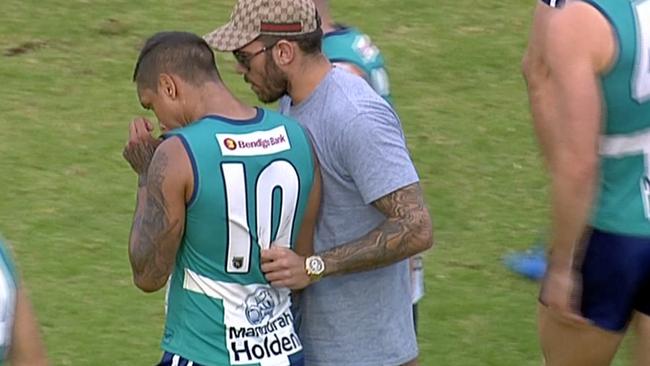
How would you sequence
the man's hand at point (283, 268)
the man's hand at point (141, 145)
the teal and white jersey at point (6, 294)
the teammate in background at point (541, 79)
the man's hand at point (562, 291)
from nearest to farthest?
1. the teal and white jersey at point (6, 294)
2. the man's hand at point (283, 268)
3. the man's hand at point (141, 145)
4. the man's hand at point (562, 291)
5. the teammate in background at point (541, 79)

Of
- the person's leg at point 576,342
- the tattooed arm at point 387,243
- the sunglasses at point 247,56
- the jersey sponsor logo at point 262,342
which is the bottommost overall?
the person's leg at point 576,342

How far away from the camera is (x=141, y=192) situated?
180 inches

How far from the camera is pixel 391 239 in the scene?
15.1 ft

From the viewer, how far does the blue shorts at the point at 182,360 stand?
4.57m

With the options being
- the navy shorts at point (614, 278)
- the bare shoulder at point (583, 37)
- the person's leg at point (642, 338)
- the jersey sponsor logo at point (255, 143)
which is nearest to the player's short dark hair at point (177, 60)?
the jersey sponsor logo at point (255, 143)

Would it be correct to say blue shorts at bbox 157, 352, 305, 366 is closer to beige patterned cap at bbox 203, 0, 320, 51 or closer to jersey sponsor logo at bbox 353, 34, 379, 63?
beige patterned cap at bbox 203, 0, 320, 51

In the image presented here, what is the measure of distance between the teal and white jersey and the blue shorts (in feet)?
2.72

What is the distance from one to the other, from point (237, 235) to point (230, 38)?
25.1 inches

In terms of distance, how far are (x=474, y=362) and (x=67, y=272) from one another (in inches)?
79.0

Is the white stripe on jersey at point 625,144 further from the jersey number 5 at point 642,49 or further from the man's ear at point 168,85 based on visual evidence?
the man's ear at point 168,85

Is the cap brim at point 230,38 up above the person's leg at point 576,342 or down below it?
above

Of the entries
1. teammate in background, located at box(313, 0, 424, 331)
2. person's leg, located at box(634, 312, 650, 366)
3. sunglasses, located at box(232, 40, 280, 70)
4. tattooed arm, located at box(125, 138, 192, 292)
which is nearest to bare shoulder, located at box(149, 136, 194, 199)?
tattooed arm, located at box(125, 138, 192, 292)

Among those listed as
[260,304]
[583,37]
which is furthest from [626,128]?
[260,304]

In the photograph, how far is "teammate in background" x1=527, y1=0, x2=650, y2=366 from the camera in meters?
4.62
